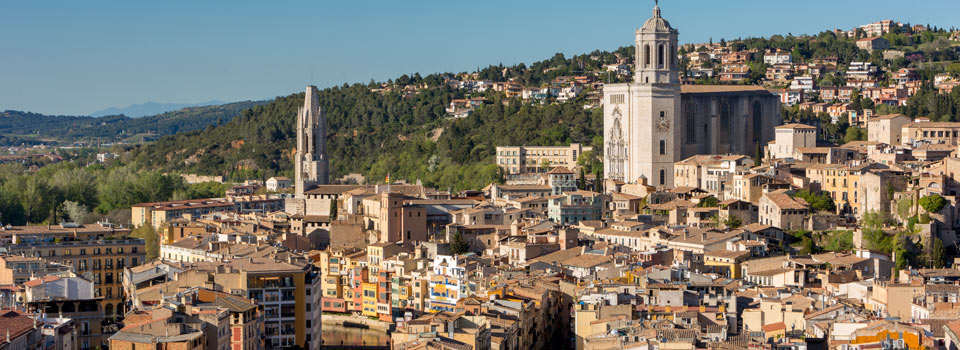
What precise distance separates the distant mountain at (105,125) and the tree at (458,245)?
3884 inches

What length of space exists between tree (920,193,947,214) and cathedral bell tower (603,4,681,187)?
1115 cm

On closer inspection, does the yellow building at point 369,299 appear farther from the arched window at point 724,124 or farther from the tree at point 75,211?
the tree at point 75,211

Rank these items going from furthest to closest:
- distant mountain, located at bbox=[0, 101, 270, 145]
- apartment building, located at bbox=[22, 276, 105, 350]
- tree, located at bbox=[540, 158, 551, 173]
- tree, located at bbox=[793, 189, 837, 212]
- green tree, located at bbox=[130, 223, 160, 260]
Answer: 1. distant mountain, located at bbox=[0, 101, 270, 145]
2. tree, located at bbox=[540, 158, 551, 173]
3. green tree, located at bbox=[130, 223, 160, 260]
4. tree, located at bbox=[793, 189, 837, 212]
5. apartment building, located at bbox=[22, 276, 105, 350]

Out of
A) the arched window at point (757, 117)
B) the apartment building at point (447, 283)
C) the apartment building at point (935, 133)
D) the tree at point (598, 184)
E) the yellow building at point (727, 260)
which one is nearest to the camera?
the apartment building at point (447, 283)

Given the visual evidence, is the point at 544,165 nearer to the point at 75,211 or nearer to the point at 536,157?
the point at 536,157

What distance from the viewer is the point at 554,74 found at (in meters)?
75.1

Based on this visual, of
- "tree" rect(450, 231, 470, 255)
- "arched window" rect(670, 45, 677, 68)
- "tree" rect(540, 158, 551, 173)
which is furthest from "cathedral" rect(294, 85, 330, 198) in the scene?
"tree" rect(450, 231, 470, 255)

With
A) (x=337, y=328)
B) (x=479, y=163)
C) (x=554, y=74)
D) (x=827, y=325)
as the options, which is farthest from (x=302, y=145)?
(x=827, y=325)

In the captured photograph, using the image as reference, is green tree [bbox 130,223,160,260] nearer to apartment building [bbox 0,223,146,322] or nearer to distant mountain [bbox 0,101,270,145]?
apartment building [bbox 0,223,146,322]

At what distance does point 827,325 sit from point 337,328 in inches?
529

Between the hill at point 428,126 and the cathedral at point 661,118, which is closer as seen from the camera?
the cathedral at point 661,118

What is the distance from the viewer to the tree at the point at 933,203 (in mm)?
31219

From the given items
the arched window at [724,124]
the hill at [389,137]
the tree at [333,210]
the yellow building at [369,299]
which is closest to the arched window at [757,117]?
the arched window at [724,124]

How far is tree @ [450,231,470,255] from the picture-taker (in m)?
34.7
